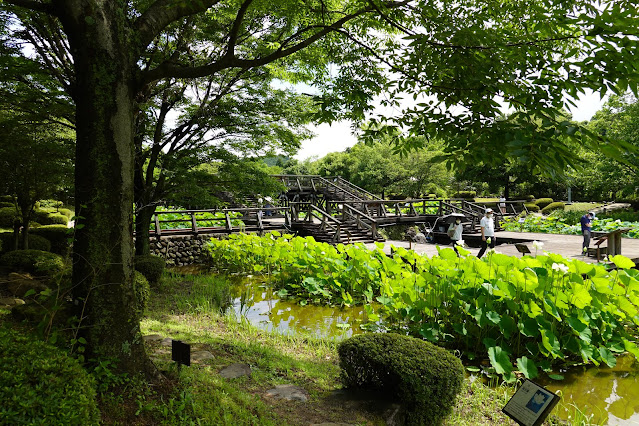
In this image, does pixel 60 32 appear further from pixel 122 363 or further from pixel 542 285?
pixel 542 285

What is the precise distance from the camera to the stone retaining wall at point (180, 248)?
1491 cm

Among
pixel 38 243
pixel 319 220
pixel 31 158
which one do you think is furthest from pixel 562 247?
pixel 38 243

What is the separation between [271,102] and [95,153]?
6099 millimetres

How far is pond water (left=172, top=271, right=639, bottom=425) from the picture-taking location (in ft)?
13.8

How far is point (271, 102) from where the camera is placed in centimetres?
889

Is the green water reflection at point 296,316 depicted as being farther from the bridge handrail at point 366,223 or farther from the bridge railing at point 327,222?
the bridge handrail at point 366,223

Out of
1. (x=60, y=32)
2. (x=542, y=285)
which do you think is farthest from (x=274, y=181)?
(x=542, y=285)

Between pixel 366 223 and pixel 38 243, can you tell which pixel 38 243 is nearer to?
pixel 38 243

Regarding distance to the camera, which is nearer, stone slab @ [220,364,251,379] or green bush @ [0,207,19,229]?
stone slab @ [220,364,251,379]

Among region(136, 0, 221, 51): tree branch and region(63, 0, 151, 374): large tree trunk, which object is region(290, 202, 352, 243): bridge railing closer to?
region(136, 0, 221, 51): tree branch

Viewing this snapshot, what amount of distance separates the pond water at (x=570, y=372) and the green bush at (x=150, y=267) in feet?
6.29

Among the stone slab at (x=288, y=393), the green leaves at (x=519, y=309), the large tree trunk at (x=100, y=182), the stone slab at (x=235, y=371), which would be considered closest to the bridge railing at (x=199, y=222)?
the green leaves at (x=519, y=309)

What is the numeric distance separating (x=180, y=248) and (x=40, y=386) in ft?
45.2

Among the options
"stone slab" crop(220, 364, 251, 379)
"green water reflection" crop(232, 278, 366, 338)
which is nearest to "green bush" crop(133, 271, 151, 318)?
"green water reflection" crop(232, 278, 366, 338)
